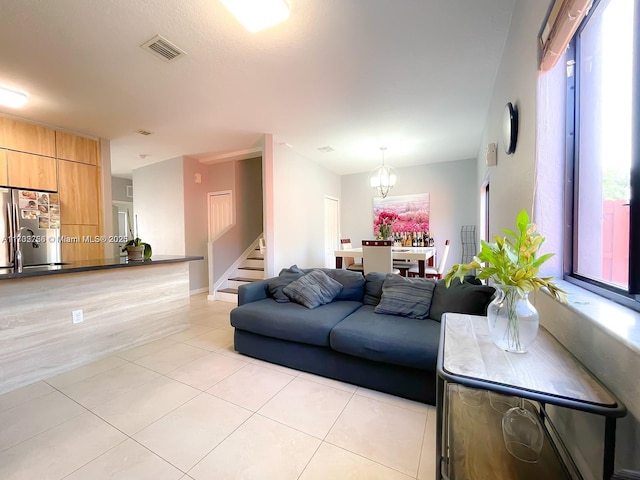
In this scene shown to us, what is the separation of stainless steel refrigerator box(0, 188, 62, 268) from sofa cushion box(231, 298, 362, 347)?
2960mm

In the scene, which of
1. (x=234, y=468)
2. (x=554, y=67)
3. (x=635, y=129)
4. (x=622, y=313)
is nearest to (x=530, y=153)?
(x=554, y=67)

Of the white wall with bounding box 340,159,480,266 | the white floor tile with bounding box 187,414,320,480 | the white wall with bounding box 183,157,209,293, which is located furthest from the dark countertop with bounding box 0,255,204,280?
the white wall with bounding box 340,159,480,266

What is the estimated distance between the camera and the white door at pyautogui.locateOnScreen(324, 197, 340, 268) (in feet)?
20.5

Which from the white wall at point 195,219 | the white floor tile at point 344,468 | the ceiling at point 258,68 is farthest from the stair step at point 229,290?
the white floor tile at point 344,468

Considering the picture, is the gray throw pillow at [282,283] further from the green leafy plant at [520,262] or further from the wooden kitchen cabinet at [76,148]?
the wooden kitchen cabinet at [76,148]

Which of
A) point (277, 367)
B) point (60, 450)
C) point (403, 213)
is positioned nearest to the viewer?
point (60, 450)

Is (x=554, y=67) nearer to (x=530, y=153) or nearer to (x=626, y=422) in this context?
(x=530, y=153)

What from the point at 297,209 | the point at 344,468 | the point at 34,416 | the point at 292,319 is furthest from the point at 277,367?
the point at 297,209

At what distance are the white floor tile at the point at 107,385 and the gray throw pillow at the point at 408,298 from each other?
2139 millimetres

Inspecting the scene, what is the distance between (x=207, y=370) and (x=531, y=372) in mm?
2358

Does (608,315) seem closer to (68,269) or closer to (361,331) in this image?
(361,331)

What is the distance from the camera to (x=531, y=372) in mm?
880

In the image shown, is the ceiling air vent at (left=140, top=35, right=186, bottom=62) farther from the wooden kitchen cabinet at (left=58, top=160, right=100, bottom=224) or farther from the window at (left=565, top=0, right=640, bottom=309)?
the wooden kitchen cabinet at (left=58, top=160, right=100, bottom=224)

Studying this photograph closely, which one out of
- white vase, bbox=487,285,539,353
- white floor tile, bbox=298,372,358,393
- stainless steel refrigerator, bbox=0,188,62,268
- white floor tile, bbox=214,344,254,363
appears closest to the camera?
white vase, bbox=487,285,539,353
